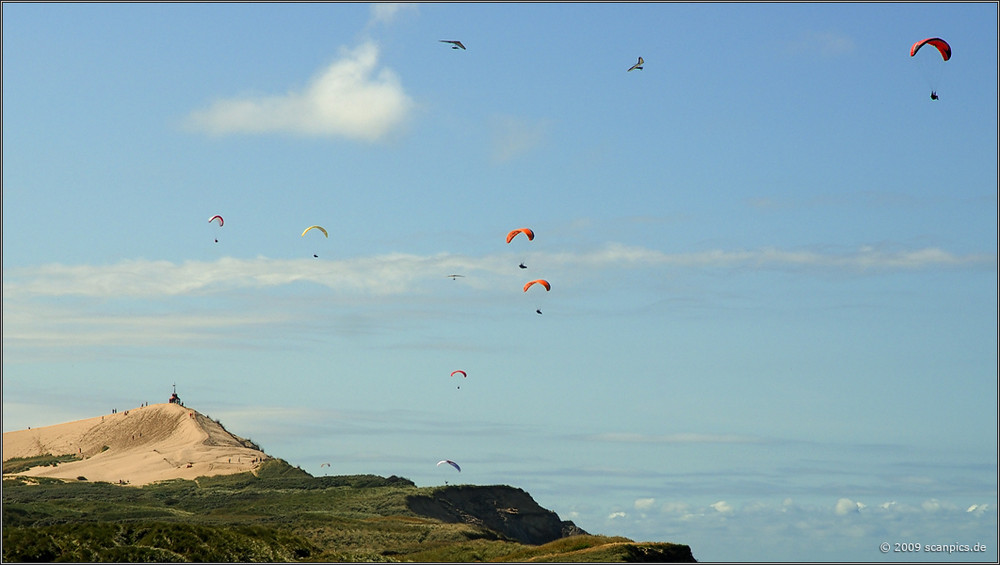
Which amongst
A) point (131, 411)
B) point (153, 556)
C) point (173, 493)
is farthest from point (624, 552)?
point (131, 411)

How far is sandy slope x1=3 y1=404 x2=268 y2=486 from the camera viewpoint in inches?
4781

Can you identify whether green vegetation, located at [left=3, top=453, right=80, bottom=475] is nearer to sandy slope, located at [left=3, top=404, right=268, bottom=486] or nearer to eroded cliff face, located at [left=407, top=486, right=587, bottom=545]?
sandy slope, located at [left=3, top=404, right=268, bottom=486]

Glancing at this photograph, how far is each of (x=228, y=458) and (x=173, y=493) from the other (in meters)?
19.5

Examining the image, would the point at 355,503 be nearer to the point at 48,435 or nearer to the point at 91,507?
the point at 91,507

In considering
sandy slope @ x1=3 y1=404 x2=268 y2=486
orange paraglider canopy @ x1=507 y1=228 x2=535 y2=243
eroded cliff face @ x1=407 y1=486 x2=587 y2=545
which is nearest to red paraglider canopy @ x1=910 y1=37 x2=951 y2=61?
orange paraglider canopy @ x1=507 y1=228 x2=535 y2=243

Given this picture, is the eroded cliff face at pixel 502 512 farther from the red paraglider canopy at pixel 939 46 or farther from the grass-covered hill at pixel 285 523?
the red paraglider canopy at pixel 939 46

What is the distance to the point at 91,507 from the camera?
88.2 meters

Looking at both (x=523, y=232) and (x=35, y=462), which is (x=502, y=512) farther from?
(x=35, y=462)

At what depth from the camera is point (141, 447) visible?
434 ft

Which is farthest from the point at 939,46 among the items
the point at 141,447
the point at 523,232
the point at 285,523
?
the point at 141,447

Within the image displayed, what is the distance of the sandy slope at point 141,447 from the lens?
12144 centimetres

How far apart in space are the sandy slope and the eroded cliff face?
29.8m

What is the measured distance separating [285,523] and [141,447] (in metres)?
60.8

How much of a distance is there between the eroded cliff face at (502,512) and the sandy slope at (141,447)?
1172 inches
